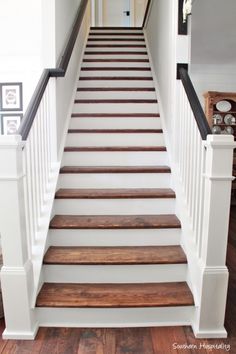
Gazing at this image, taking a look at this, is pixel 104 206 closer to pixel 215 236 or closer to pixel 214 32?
pixel 215 236

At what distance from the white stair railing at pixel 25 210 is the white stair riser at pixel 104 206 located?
0.55 ft

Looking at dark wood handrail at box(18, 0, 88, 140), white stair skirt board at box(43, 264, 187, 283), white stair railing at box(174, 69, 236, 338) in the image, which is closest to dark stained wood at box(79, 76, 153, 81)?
dark wood handrail at box(18, 0, 88, 140)

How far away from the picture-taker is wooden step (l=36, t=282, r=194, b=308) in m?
1.87

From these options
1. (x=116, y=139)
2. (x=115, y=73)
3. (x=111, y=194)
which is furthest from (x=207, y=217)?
(x=115, y=73)

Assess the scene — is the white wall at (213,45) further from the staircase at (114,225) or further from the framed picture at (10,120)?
the framed picture at (10,120)

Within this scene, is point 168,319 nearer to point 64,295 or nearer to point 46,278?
point 64,295

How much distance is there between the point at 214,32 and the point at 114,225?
369 centimetres

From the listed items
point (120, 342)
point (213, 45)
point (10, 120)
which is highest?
point (213, 45)

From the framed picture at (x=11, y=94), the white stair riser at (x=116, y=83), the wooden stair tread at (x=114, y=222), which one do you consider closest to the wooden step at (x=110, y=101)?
the white stair riser at (x=116, y=83)

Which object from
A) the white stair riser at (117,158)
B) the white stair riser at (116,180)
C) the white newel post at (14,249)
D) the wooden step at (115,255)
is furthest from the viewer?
the white stair riser at (117,158)

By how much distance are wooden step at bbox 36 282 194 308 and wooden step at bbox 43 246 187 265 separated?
0.51 feet

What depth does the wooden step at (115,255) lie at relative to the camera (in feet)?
6.73

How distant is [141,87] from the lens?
375 cm

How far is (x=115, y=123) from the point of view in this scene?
3.28m
